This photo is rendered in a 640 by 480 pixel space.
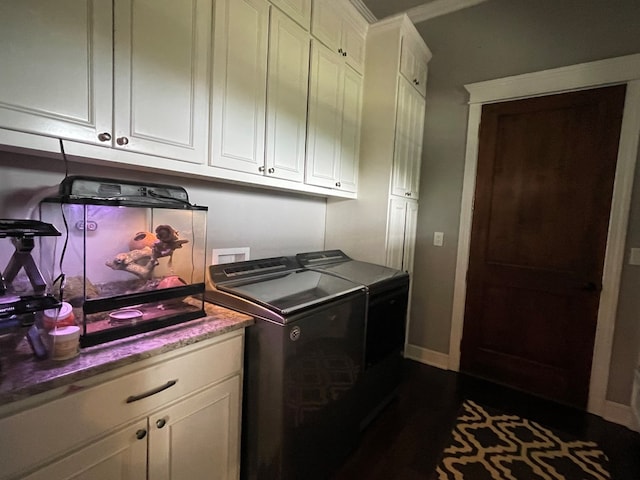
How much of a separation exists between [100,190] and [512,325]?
294 cm

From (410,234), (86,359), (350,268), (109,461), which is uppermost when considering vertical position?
(410,234)

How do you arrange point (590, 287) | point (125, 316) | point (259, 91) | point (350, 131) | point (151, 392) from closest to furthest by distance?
1. point (151, 392)
2. point (125, 316)
3. point (259, 91)
4. point (590, 287)
5. point (350, 131)

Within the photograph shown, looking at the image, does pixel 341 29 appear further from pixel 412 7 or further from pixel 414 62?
pixel 412 7

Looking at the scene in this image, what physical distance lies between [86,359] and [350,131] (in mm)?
2073

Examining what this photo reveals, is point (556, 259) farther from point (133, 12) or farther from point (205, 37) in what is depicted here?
point (133, 12)

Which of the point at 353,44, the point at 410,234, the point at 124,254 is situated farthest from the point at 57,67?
the point at 410,234

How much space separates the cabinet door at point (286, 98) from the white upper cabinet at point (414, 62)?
899 millimetres

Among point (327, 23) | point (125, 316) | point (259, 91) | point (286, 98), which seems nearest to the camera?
point (125, 316)

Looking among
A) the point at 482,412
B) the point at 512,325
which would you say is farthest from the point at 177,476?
the point at 512,325

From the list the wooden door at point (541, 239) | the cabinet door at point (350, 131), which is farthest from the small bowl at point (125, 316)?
the wooden door at point (541, 239)

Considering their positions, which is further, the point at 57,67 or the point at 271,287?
the point at 271,287

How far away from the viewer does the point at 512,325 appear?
2557 millimetres

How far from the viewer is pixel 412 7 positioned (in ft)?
8.93

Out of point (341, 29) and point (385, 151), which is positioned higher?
point (341, 29)
